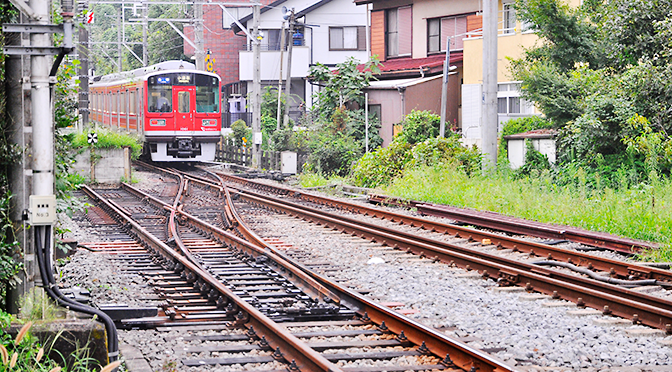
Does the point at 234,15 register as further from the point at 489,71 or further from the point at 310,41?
the point at 489,71

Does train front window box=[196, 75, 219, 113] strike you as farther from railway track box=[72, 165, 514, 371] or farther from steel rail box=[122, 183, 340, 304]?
railway track box=[72, 165, 514, 371]

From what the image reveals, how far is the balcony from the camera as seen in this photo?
4357 centimetres

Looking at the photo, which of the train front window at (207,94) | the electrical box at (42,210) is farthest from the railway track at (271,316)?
the train front window at (207,94)

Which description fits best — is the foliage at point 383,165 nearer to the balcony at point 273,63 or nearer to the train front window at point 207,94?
the train front window at point 207,94

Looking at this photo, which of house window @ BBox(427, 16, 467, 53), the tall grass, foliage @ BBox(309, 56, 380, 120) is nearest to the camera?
the tall grass

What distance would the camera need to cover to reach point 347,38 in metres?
44.5

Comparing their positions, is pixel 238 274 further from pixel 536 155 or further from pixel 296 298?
pixel 536 155

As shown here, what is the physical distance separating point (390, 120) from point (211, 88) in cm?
638

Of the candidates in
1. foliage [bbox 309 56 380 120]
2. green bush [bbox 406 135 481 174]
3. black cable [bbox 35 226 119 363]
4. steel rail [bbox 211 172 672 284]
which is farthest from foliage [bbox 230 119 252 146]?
black cable [bbox 35 226 119 363]

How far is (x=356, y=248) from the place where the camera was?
11820mm

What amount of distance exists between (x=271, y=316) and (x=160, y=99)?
20.7m

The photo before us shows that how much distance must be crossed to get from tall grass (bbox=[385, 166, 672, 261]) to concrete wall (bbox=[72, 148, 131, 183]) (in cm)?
837

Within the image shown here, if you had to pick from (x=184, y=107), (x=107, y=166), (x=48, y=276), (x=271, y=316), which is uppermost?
(x=184, y=107)

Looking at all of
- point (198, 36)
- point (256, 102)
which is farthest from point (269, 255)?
point (198, 36)
